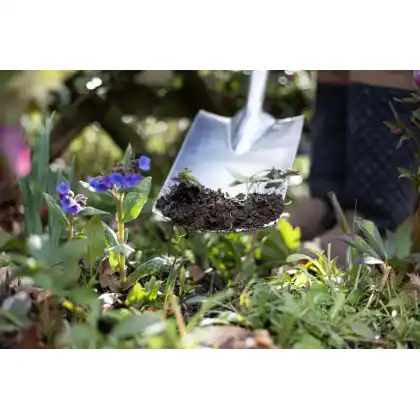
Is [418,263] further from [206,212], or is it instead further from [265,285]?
[206,212]

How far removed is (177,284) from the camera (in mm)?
1440

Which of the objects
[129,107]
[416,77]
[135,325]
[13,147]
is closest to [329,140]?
[129,107]

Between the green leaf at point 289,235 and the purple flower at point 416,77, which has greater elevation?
the purple flower at point 416,77

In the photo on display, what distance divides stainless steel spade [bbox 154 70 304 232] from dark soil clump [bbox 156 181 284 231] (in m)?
0.03

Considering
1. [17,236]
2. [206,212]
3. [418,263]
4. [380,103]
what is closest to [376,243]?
[418,263]

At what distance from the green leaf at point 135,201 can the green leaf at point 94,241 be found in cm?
5

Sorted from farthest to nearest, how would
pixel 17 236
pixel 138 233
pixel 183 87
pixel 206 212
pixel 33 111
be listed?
pixel 183 87 < pixel 33 111 < pixel 138 233 < pixel 17 236 < pixel 206 212

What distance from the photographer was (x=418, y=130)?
4.81 feet

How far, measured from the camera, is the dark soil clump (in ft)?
4.52

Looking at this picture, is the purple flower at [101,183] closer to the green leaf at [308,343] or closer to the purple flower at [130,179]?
the purple flower at [130,179]

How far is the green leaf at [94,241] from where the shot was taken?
4.23 feet

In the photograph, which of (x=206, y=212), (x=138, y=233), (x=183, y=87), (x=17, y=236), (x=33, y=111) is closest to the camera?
(x=206, y=212)

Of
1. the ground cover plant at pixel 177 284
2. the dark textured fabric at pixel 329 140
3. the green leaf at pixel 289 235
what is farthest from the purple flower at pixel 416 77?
the dark textured fabric at pixel 329 140

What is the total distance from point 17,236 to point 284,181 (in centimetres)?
60
